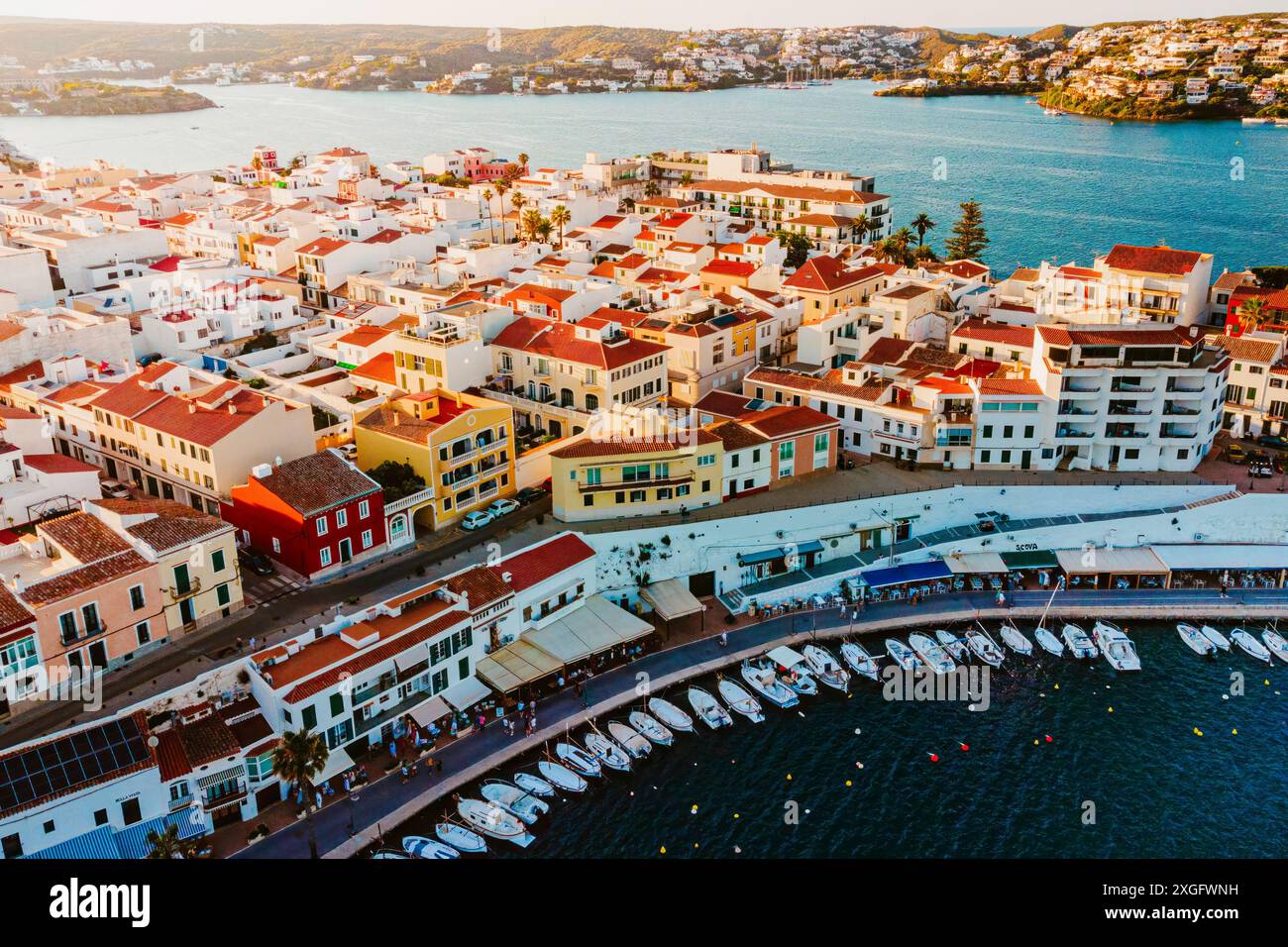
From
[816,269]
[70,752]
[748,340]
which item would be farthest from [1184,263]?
[70,752]

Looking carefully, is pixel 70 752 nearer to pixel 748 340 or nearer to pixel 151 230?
pixel 748 340

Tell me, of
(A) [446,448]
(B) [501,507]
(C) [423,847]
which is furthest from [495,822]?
(A) [446,448]

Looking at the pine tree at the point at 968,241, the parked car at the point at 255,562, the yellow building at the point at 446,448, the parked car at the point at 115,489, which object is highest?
the pine tree at the point at 968,241

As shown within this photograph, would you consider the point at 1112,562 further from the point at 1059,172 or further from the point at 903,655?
the point at 1059,172

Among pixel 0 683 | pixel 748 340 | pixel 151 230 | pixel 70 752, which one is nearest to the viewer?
pixel 70 752

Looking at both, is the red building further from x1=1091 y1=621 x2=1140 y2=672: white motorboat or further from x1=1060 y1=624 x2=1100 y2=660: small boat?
x1=1091 y1=621 x2=1140 y2=672: white motorboat

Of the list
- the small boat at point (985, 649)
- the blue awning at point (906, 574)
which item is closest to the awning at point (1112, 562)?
the blue awning at point (906, 574)

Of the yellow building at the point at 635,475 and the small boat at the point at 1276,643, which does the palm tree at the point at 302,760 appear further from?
the small boat at the point at 1276,643
